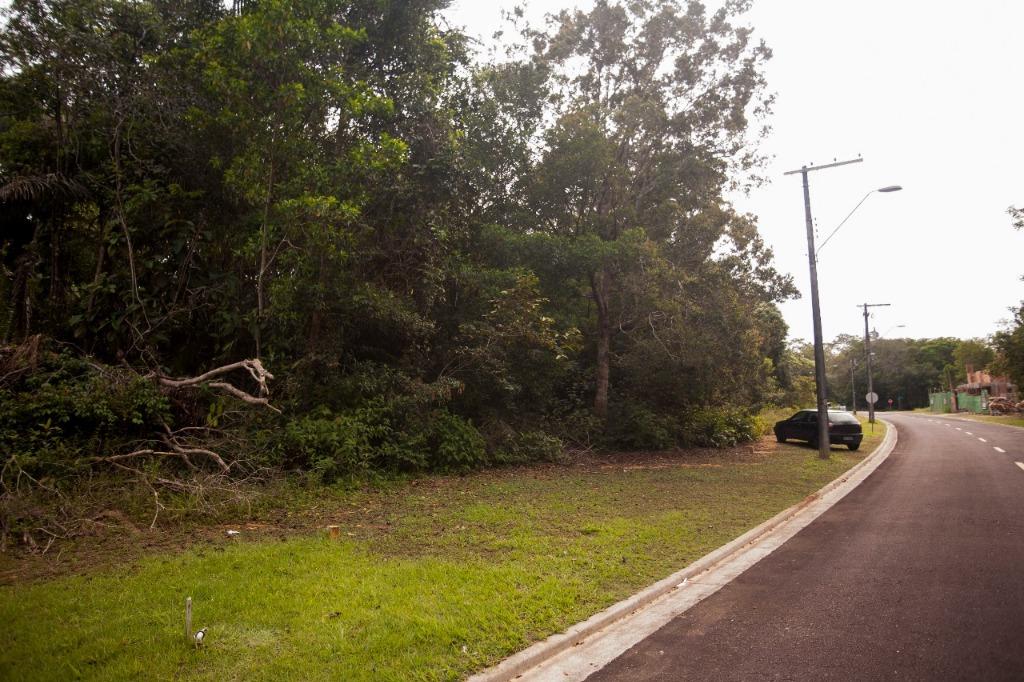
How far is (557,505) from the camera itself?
34.1 ft

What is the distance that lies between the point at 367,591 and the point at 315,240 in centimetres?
806

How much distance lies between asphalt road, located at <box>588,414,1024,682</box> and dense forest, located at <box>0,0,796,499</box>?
25.0 feet

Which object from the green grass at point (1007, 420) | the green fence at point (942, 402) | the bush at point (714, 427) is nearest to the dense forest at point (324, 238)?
the bush at point (714, 427)

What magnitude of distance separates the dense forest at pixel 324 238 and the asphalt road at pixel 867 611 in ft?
24.8

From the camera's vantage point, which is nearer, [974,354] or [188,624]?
[188,624]

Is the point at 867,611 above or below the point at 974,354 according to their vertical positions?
below

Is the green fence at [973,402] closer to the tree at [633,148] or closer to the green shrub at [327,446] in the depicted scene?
the tree at [633,148]

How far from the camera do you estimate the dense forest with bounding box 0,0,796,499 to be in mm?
11039

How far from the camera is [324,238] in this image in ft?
39.1

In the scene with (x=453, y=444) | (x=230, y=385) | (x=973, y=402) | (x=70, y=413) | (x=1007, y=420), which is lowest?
(x=1007, y=420)

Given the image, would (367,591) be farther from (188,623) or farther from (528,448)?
(528,448)

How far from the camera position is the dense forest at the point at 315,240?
11039 mm

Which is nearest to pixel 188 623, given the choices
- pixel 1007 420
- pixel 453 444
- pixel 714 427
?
pixel 453 444

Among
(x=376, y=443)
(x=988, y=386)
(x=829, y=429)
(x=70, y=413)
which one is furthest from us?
(x=988, y=386)
